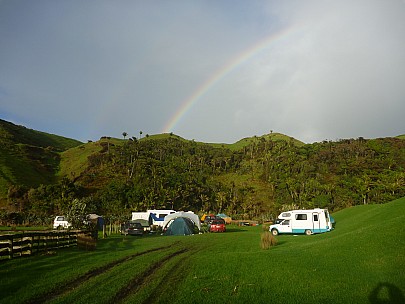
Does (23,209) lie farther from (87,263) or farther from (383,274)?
(383,274)

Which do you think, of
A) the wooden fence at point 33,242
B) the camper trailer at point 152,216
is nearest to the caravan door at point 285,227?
the wooden fence at point 33,242

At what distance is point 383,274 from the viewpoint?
11555mm

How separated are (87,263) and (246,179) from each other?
321 ft

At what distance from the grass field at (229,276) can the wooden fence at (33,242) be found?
727 mm

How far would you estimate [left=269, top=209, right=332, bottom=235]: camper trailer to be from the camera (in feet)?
103

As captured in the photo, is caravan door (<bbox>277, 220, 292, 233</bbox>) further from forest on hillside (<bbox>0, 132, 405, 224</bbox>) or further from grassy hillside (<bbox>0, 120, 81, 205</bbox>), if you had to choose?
grassy hillside (<bbox>0, 120, 81, 205</bbox>)

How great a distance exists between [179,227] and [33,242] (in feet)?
72.0

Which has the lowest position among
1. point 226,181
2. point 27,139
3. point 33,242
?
point 33,242

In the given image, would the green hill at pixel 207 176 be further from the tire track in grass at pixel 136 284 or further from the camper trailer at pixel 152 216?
the tire track in grass at pixel 136 284

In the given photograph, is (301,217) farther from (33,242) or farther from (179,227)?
(33,242)

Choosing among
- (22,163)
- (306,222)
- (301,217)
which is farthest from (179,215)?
(22,163)

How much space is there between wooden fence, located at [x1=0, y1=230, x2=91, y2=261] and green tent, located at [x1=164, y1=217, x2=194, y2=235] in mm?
16390

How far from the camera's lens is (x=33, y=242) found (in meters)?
18.3

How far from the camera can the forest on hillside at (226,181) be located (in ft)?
243
